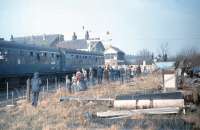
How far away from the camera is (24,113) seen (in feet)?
43.9

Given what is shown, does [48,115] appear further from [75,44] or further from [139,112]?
[75,44]

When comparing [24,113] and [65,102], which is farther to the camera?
[65,102]

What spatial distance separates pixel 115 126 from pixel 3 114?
5.74 metres

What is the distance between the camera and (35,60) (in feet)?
86.0

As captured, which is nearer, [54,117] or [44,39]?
[54,117]

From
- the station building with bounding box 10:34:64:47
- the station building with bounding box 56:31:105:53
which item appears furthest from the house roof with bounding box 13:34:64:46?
the station building with bounding box 56:31:105:53

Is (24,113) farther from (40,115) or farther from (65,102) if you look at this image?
(65,102)

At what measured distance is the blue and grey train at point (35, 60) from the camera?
21.8 meters

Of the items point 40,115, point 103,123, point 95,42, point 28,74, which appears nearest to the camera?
point 103,123

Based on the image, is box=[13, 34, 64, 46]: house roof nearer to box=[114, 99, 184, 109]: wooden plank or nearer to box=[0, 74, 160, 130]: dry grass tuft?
box=[0, 74, 160, 130]: dry grass tuft

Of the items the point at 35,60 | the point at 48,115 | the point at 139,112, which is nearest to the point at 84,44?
the point at 35,60

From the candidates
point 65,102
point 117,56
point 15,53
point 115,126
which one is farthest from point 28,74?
point 117,56

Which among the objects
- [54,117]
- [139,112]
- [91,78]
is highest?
[91,78]

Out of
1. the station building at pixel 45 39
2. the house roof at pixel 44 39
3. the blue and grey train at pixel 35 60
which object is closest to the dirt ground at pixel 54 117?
the blue and grey train at pixel 35 60
